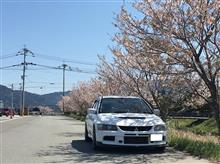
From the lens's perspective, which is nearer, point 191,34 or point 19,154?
point 19,154

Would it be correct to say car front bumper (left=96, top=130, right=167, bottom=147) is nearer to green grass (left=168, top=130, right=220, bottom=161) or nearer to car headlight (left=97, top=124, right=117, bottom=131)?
car headlight (left=97, top=124, right=117, bottom=131)

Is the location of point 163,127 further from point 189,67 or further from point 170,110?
point 170,110

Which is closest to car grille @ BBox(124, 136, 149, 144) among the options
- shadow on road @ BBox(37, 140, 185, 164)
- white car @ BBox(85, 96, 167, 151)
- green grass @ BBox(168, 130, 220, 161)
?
white car @ BBox(85, 96, 167, 151)

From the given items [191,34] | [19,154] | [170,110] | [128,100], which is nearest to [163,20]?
[191,34]

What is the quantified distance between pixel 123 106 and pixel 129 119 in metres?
1.62

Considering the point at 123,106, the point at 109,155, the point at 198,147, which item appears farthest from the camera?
the point at 123,106

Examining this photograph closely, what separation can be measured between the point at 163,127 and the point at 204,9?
3.67m

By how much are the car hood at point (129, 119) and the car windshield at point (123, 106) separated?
0.65 meters

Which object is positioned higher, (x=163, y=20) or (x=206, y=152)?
(x=163, y=20)

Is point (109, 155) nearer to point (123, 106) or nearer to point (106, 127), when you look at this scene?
point (106, 127)

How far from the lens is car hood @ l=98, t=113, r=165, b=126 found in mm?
13820

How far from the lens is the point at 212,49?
15.8 meters

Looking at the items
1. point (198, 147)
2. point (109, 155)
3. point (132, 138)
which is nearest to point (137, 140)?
point (132, 138)

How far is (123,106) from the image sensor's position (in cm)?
1570
